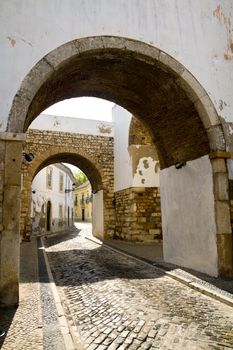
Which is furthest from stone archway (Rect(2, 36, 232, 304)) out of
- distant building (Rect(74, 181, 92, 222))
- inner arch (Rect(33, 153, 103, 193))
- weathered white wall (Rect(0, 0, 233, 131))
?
distant building (Rect(74, 181, 92, 222))

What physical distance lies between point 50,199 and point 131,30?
18.1 metres

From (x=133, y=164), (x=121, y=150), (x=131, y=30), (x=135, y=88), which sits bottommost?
(x=133, y=164)

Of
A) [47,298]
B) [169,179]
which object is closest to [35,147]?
[169,179]

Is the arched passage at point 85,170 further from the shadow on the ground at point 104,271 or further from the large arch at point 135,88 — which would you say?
the large arch at point 135,88

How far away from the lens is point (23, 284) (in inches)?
191

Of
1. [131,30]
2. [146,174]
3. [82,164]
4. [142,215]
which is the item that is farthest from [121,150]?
[131,30]

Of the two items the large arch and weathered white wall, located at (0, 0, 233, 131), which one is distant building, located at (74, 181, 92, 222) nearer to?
the large arch

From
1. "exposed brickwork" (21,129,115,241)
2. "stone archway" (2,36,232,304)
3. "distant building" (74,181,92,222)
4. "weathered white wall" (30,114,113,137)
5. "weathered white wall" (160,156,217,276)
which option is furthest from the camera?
"distant building" (74,181,92,222)

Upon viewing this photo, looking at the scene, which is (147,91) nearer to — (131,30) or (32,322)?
(131,30)

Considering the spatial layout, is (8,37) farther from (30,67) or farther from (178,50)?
(178,50)

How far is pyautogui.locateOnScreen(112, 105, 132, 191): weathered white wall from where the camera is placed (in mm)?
12477

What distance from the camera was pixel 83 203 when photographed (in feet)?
146

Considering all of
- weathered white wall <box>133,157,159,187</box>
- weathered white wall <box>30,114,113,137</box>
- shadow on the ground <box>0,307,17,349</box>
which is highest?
weathered white wall <box>30,114,113,137</box>

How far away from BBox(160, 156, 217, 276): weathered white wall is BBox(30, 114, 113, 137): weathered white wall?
7736 millimetres
